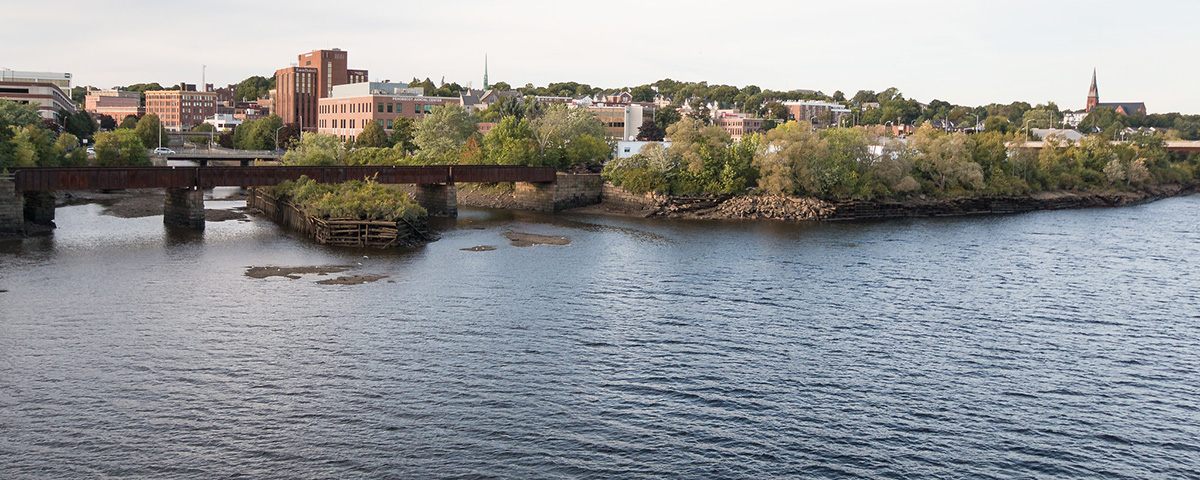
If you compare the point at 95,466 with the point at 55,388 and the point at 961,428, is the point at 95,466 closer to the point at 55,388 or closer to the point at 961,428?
the point at 55,388

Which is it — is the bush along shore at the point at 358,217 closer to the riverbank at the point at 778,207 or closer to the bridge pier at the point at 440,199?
the bridge pier at the point at 440,199

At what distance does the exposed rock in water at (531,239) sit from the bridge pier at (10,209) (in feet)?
113

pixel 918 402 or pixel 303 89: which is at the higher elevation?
pixel 303 89

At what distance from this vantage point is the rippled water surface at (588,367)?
984 inches

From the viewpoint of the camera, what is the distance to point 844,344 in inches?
1469

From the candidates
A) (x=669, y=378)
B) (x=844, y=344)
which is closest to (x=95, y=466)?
(x=669, y=378)

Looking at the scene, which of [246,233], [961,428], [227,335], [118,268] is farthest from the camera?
[246,233]

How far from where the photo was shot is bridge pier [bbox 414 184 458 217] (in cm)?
8738

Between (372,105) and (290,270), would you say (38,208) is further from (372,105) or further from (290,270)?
(372,105)

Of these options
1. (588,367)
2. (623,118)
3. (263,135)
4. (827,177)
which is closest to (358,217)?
(588,367)

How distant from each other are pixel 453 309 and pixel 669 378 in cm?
1406

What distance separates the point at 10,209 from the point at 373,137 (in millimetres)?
81347

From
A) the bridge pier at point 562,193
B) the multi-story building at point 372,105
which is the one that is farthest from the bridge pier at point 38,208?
the multi-story building at point 372,105

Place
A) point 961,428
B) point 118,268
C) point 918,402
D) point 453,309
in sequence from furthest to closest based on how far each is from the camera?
1. point 118,268
2. point 453,309
3. point 918,402
4. point 961,428
